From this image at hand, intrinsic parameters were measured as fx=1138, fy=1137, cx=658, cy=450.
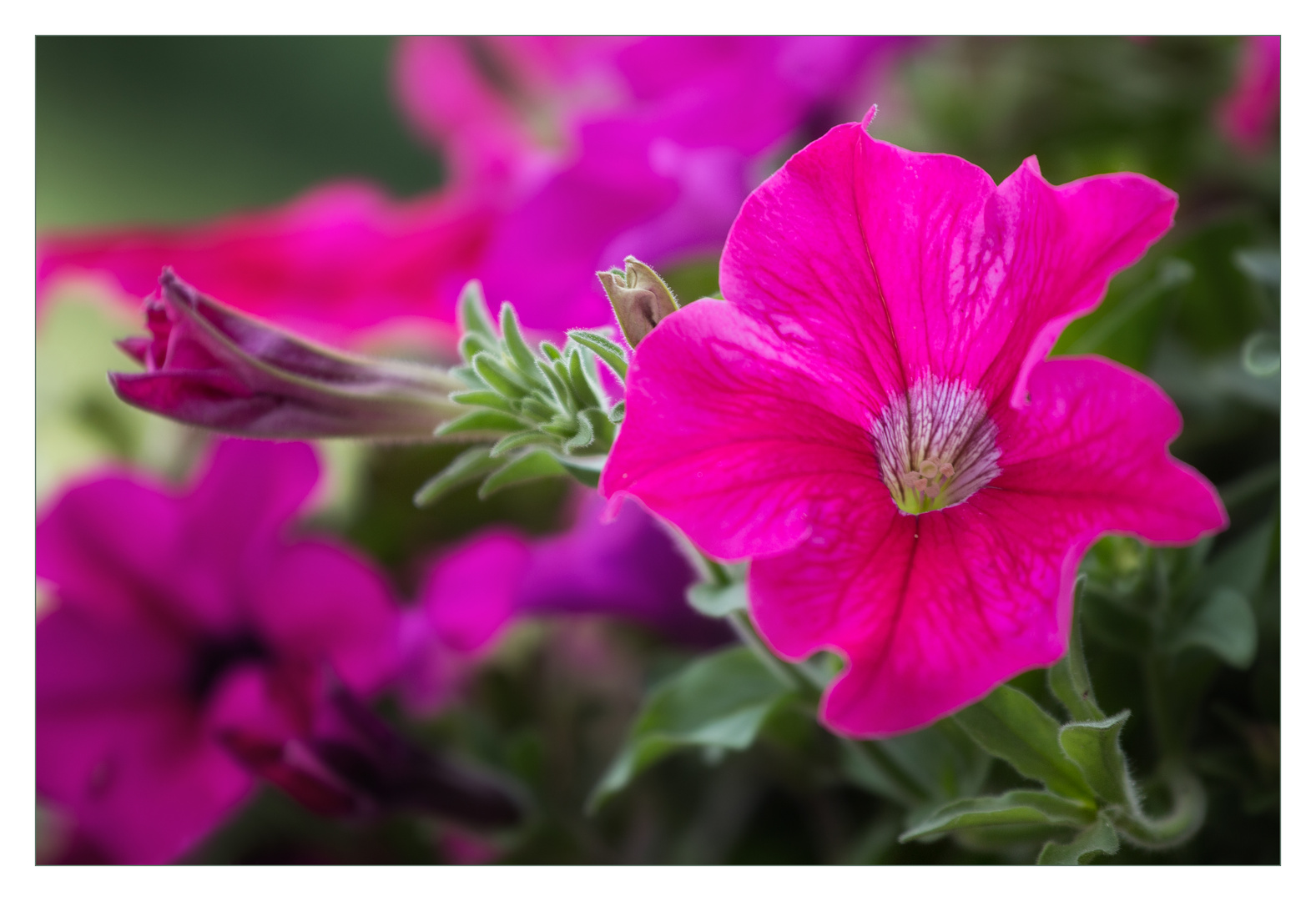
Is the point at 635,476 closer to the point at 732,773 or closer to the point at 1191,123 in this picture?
the point at 732,773

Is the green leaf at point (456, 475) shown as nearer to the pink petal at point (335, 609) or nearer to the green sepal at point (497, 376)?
the green sepal at point (497, 376)

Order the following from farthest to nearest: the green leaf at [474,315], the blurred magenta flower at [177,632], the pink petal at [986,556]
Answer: the blurred magenta flower at [177,632] < the green leaf at [474,315] < the pink petal at [986,556]

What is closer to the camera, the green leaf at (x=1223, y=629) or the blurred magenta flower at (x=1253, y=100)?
the green leaf at (x=1223, y=629)

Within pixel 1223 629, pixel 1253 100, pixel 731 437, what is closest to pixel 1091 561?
pixel 1223 629

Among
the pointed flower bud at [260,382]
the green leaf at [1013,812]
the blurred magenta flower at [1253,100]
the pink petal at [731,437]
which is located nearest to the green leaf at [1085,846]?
the green leaf at [1013,812]

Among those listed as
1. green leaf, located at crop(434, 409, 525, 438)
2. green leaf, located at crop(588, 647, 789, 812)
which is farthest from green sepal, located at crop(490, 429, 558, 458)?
green leaf, located at crop(588, 647, 789, 812)

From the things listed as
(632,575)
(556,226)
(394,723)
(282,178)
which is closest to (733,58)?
(556,226)
